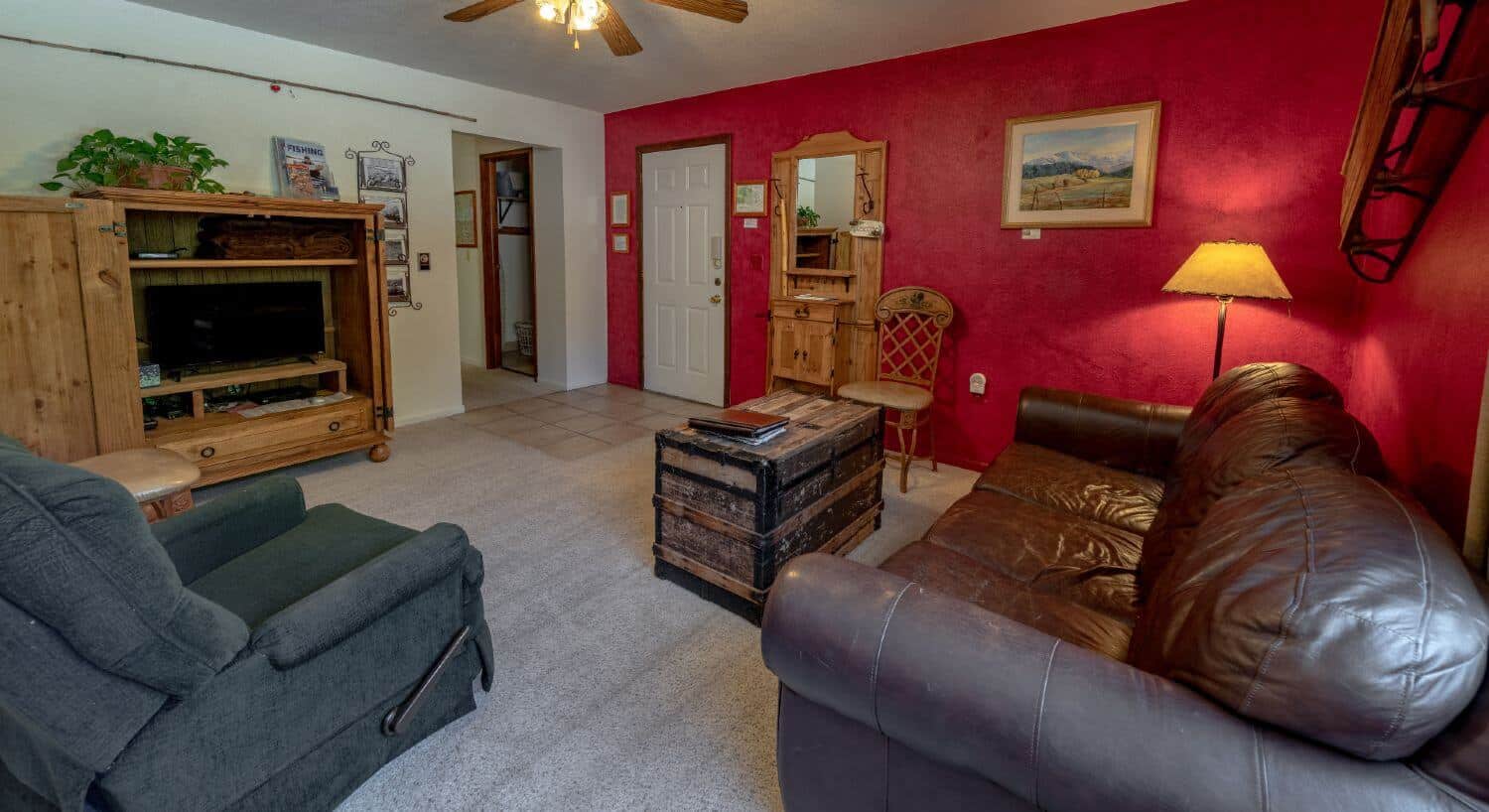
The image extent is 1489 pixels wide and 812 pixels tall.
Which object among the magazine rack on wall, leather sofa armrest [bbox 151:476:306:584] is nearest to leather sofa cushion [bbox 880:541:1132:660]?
leather sofa armrest [bbox 151:476:306:584]

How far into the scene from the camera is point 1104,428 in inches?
108

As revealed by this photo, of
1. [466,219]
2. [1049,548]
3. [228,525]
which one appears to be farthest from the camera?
[466,219]

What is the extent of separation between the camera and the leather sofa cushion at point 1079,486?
2316 millimetres

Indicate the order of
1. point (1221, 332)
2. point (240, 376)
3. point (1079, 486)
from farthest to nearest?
point (240, 376) → point (1221, 332) → point (1079, 486)

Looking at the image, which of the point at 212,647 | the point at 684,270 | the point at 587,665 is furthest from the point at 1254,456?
the point at 684,270

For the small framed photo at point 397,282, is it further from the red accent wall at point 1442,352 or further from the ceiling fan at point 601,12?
the red accent wall at point 1442,352

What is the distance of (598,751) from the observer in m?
1.82

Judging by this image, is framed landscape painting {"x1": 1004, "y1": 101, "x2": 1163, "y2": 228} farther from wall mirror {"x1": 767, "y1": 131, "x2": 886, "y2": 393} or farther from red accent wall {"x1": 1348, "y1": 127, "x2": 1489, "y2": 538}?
red accent wall {"x1": 1348, "y1": 127, "x2": 1489, "y2": 538}

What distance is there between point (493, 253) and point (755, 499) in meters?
5.35

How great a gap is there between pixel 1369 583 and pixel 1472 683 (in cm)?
13

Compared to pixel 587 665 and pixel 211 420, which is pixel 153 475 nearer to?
pixel 211 420

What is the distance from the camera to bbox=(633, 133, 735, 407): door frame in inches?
202

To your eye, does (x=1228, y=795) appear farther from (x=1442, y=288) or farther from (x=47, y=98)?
(x=47, y=98)

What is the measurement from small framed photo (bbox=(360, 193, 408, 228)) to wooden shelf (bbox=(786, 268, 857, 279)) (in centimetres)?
263
